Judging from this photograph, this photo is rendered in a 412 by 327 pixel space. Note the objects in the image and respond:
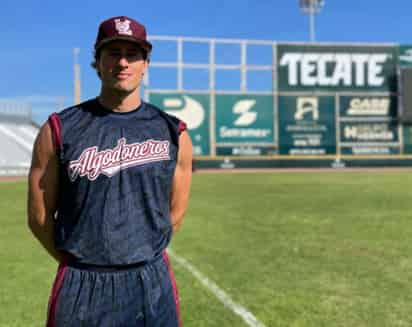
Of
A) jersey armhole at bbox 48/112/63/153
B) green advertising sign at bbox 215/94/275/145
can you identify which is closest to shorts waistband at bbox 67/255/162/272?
jersey armhole at bbox 48/112/63/153

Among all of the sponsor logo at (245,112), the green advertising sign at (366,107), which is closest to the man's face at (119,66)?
the sponsor logo at (245,112)

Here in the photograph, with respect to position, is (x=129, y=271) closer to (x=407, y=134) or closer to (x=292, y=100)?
(x=292, y=100)

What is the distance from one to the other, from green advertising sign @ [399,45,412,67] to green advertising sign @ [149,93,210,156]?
16310 millimetres

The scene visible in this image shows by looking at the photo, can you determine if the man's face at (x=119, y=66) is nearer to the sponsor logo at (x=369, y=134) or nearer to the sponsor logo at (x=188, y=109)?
the sponsor logo at (x=188, y=109)

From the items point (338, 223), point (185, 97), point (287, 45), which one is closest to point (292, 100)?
point (287, 45)

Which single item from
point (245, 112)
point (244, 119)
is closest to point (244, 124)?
point (244, 119)

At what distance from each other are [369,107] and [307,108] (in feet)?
16.4

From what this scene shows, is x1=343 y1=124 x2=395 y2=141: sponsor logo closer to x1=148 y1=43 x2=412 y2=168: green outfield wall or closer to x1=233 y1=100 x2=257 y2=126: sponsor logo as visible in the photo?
x1=148 y1=43 x2=412 y2=168: green outfield wall

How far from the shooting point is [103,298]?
7.22 feet

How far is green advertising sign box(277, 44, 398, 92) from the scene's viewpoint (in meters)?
38.3

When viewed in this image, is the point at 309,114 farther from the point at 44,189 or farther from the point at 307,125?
the point at 44,189

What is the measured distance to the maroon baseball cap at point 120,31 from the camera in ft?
7.17

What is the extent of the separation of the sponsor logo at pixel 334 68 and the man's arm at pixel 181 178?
120 feet

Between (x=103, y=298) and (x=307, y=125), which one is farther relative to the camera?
(x=307, y=125)
